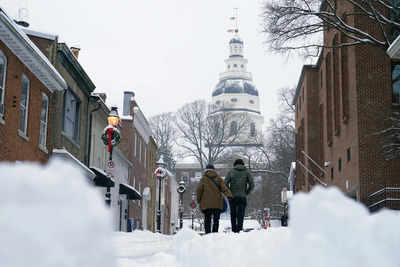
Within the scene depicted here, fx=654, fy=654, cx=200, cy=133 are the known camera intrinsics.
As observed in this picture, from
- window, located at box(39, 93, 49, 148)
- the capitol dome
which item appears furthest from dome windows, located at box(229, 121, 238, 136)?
the capitol dome

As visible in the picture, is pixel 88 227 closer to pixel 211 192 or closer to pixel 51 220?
pixel 51 220

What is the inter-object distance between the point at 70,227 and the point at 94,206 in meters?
0.20

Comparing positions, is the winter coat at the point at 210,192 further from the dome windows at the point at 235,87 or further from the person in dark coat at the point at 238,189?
the dome windows at the point at 235,87

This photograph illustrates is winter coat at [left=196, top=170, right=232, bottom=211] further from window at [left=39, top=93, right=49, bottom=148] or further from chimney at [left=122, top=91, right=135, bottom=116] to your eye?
chimney at [left=122, top=91, right=135, bottom=116]

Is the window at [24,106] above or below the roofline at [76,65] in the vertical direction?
below

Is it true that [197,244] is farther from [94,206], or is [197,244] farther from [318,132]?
[318,132]

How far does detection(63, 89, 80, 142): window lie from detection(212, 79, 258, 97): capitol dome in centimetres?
14547

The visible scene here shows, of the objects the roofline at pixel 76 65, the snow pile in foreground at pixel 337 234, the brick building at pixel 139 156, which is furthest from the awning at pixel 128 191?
the snow pile in foreground at pixel 337 234

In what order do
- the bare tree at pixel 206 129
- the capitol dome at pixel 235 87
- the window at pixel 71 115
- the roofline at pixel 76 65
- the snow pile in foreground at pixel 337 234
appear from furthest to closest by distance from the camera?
the capitol dome at pixel 235 87, the bare tree at pixel 206 129, the window at pixel 71 115, the roofline at pixel 76 65, the snow pile in foreground at pixel 337 234

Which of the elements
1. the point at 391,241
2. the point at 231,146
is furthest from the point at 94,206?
the point at 231,146

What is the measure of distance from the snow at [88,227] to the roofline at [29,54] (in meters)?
14.5

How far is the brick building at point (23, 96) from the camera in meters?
18.0

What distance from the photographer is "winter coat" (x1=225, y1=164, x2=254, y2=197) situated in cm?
1455

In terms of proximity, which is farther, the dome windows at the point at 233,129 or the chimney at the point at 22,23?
the dome windows at the point at 233,129
